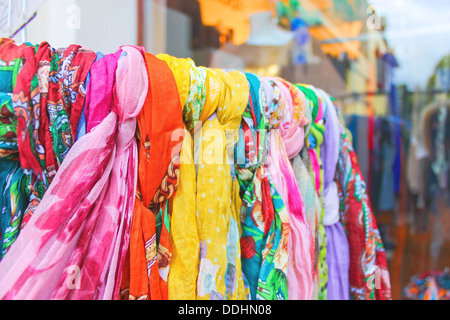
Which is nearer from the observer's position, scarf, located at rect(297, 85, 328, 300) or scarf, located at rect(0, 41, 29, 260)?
scarf, located at rect(0, 41, 29, 260)

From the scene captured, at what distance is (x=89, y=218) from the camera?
429 millimetres

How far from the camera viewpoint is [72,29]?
1.77ft

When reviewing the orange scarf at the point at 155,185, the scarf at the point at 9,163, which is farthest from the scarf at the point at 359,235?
the scarf at the point at 9,163

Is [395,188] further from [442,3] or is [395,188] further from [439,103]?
[442,3]

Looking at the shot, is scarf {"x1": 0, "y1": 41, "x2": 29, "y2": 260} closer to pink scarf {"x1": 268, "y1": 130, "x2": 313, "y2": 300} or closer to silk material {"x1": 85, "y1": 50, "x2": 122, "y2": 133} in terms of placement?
silk material {"x1": 85, "y1": 50, "x2": 122, "y2": 133}

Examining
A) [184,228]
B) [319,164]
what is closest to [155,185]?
[184,228]

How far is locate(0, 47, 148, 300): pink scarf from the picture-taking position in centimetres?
39

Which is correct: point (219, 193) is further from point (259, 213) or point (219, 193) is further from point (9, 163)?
point (9, 163)

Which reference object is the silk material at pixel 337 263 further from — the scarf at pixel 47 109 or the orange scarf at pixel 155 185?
the scarf at pixel 47 109

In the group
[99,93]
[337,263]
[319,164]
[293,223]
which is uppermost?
[99,93]

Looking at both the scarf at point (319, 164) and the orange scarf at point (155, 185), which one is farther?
the scarf at point (319, 164)

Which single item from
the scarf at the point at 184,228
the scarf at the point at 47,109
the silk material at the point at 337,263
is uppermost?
the scarf at the point at 47,109

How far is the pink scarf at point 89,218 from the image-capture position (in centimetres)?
39

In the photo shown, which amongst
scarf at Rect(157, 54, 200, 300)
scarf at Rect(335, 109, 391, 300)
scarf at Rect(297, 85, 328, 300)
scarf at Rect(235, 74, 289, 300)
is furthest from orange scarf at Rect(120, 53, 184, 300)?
scarf at Rect(335, 109, 391, 300)
